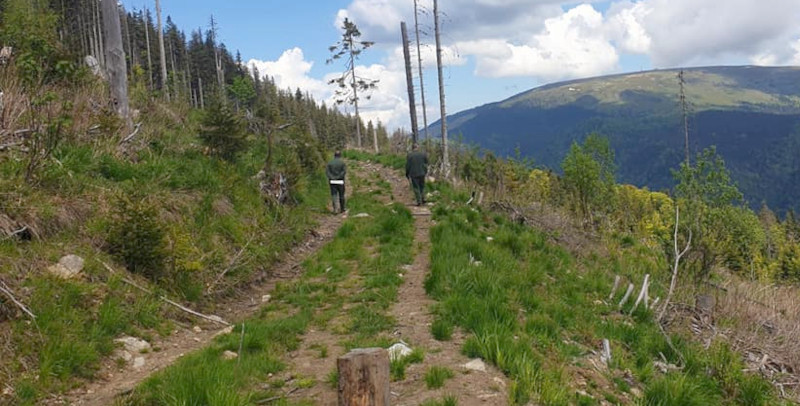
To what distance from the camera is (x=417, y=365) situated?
4.64 metres

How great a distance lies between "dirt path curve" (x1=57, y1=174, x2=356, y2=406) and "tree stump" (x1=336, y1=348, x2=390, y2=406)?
81.7 inches

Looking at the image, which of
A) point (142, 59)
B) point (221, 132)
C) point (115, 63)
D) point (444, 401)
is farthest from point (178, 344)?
point (142, 59)

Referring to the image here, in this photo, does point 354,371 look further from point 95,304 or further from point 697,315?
point 697,315

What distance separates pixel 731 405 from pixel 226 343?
5168 millimetres

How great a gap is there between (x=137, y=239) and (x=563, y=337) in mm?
5480

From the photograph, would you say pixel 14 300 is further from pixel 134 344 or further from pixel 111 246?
pixel 111 246

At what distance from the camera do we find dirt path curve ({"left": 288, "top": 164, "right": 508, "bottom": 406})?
4.02 m

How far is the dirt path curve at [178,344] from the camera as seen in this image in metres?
4.19

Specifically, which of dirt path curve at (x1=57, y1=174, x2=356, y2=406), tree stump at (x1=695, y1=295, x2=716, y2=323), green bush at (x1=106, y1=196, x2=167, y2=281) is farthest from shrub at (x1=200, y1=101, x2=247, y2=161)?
tree stump at (x1=695, y1=295, x2=716, y2=323)

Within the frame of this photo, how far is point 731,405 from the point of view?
4836mm

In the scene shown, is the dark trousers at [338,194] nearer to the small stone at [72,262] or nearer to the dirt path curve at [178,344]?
the dirt path curve at [178,344]

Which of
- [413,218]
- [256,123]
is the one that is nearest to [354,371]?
[413,218]

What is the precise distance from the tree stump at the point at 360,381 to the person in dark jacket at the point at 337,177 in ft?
34.1

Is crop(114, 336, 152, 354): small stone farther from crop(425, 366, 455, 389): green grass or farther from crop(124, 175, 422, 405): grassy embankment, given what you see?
crop(425, 366, 455, 389): green grass
